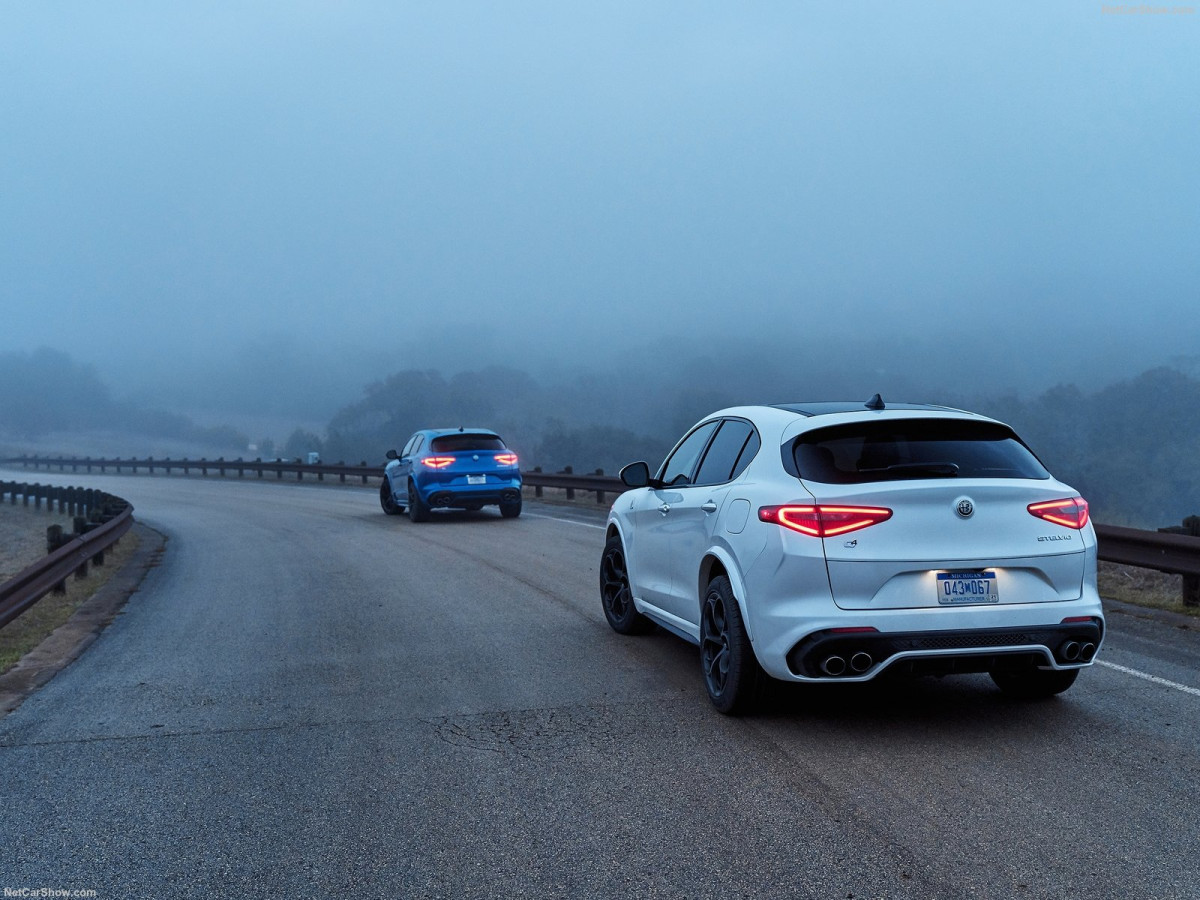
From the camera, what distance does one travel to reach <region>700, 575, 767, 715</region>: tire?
5711mm

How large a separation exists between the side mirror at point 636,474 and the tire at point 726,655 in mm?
1329

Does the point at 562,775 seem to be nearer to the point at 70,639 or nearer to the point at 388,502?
the point at 70,639

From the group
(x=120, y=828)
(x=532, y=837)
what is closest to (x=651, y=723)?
(x=532, y=837)

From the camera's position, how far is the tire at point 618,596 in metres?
8.29

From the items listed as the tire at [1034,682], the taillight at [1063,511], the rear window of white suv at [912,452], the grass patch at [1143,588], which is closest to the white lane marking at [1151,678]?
the tire at [1034,682]

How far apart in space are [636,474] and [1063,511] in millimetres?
2885

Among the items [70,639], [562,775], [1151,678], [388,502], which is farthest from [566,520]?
[562,775]

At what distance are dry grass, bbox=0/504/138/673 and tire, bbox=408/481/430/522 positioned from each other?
4.66 metres

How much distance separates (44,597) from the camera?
37.1 feet

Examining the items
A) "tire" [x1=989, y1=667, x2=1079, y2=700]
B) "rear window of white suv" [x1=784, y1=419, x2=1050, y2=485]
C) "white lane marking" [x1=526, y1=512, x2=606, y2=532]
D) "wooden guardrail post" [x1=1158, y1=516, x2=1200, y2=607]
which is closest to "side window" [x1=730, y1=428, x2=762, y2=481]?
"rear window of white suv" [x1=784, y1=419, x2=1050, y2=485]

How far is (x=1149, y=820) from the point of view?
4305mm

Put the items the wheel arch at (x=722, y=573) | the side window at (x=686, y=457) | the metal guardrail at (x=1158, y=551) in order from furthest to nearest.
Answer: the metal guardrail at (x=1158, y=551) → the side window at (x=686, y=457) → the wheel arch at (x=722, y=573)

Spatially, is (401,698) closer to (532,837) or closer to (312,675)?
(312,675)

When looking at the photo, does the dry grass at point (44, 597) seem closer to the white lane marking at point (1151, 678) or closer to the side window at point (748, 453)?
the side window at point (748, 453)
